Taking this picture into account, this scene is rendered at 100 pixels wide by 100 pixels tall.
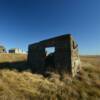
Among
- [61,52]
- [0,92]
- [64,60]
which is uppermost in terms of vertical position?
[61,52]

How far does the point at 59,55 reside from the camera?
33.8ft

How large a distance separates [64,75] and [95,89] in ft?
8.43

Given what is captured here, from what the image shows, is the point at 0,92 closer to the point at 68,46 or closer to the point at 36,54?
the point at 68,46

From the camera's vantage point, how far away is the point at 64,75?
8.94 meters

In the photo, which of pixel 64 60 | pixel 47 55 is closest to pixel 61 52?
pixel 64 60

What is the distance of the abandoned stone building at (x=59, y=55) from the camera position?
9.69 meters

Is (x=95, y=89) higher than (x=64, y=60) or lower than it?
lower

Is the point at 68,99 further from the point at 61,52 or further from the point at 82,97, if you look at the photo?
the point at 61,52

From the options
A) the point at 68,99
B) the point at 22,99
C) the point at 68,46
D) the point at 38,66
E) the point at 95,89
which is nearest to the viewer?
the point at 22,99

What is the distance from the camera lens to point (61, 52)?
33.5ft

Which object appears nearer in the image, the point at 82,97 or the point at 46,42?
the point at 82,97

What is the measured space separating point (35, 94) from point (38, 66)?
666 centimetres

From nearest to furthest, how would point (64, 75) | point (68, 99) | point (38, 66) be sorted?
1. point (68, 99)
2. point (64, 75)
3. point (38, 66)

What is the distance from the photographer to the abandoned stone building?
969 centimetres
